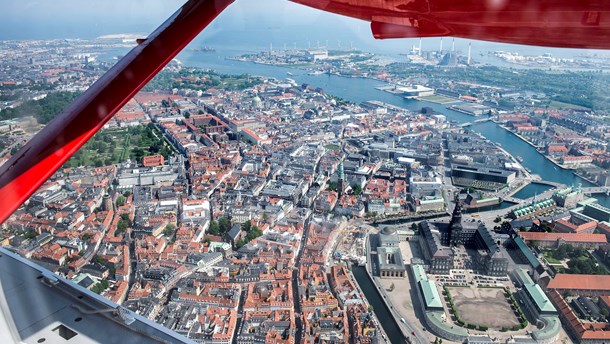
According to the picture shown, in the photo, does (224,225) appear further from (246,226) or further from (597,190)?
(597,190)

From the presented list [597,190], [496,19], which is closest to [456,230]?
[597,190]

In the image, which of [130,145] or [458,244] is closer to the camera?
[458,244]

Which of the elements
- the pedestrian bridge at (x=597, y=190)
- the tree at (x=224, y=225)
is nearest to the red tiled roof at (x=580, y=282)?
the pedestrian bridge at (x=597, y=190)

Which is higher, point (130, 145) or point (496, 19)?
point (496, 19)

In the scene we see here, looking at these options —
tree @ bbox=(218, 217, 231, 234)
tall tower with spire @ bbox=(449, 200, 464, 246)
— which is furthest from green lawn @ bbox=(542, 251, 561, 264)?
tree @ bbox=(218, 217, 231, 234)

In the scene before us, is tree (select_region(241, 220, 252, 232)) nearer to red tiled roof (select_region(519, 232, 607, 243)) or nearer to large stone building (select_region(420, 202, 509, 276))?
large stone building (select_region(420, 202, 509, 276))

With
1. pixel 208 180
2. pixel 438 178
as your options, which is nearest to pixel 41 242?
pixel 208 180

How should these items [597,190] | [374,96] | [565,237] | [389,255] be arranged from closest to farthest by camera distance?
[389,255] → [565,237] → [597,190] → [374,96]

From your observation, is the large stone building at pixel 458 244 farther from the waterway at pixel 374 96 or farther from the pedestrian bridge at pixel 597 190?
the pedestrian bridge at pixel 597 190
